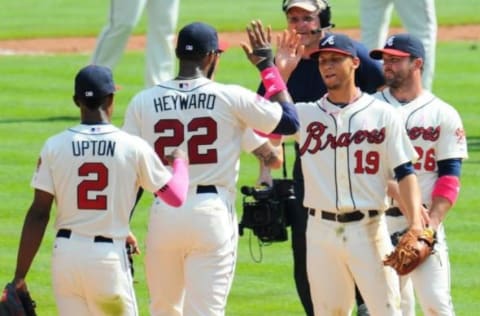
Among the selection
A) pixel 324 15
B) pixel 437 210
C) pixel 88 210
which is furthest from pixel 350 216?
pixel 324 15

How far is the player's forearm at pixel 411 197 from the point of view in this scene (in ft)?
25.1

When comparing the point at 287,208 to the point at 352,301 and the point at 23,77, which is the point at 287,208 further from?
the point at 23,77

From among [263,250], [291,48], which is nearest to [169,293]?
[291,48]

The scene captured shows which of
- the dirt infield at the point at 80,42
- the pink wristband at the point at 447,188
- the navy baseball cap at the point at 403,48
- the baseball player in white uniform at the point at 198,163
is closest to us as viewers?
the baseball player in white uniform at the point at 198,163

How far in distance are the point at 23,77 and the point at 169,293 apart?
393 inches

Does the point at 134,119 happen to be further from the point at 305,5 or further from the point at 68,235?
the point at 305,5

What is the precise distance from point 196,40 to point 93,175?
1023 mm

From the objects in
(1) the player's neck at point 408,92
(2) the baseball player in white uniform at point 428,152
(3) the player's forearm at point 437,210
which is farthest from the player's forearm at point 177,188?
(1) the player's neck at point 408,92

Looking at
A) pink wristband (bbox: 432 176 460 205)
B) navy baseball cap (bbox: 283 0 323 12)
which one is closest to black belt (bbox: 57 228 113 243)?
pink wristband (bbox: 432 176 460 205)

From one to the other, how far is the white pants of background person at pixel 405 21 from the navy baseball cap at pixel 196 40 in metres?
7.61

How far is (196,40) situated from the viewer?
7.86 meters

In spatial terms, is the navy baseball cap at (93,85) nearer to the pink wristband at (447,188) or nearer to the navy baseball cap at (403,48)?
the navy baseball cap at (403,48)

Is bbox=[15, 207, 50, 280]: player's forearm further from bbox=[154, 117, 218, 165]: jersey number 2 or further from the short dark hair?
bbox=[154, 117, 218, 165]: jersey number 2

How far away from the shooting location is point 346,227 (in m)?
7.73
